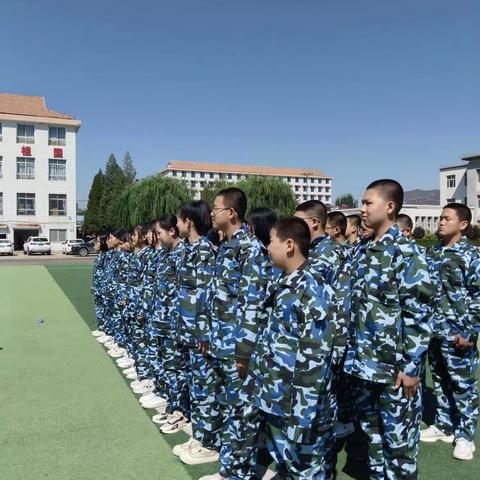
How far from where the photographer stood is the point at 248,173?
9419 centimetres

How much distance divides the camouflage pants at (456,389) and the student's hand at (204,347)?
167 centimetres

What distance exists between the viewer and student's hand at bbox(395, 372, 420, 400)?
2377mm

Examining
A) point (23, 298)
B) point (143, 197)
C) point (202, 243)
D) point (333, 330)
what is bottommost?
point (23, 298)

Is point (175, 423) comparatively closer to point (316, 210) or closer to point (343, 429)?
point (343, 429)

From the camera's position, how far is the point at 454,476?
A: 284 centimetres

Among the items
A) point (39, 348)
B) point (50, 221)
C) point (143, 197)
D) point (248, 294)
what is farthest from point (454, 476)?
point (50, 221)

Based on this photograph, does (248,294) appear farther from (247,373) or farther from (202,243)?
(202,243)

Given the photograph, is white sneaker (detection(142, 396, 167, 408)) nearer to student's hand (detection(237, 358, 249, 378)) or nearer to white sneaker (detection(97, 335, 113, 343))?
student's hand (detection(237, 358, 249, 378))

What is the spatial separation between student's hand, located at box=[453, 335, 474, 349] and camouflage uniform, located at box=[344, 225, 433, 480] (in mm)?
897

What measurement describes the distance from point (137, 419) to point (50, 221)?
35553 millimetres

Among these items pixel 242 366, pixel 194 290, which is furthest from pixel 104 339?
pixel 242 366

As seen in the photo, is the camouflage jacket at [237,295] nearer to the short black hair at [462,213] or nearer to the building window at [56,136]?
the short black hair at [462,213]

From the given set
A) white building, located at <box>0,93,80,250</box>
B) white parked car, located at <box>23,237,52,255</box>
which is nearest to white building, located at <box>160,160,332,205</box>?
white building, located at <box>0,93,80,250</box>

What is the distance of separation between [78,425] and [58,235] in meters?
35.8
